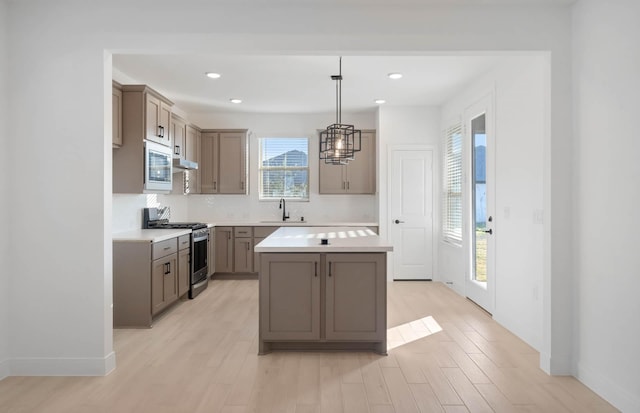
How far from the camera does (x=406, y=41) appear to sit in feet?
9.70

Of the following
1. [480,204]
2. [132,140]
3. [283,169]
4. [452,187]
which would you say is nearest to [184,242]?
[132,140]

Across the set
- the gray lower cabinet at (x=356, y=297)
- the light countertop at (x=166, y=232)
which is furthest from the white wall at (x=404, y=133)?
the gray lower cabinet at (x=356, y=297)

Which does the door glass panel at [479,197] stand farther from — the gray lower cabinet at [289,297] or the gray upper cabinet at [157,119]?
the gray upper cabinet at [157,119]

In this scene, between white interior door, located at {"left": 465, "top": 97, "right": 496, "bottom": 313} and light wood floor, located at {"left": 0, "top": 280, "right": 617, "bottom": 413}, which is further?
white interior door, located at {"left": 465, "top": 97, "right": 496, "bottom": 313}

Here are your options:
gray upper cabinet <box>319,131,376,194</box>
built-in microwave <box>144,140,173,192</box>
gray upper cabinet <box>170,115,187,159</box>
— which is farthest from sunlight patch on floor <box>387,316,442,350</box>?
gray upper cabinet <box>170,115,187,159</box>

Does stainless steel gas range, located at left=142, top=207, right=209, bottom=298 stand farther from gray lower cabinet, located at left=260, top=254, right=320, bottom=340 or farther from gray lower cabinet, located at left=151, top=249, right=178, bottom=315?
gray lower cabinet, located at left=260, top=254, right=320, bottom=340

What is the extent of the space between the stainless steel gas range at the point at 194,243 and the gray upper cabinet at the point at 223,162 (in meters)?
1.07

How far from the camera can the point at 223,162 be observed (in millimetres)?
6629

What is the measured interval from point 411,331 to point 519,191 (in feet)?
5.41

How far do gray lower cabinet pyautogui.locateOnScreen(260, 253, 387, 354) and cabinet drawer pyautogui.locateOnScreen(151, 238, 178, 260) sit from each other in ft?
4.59
